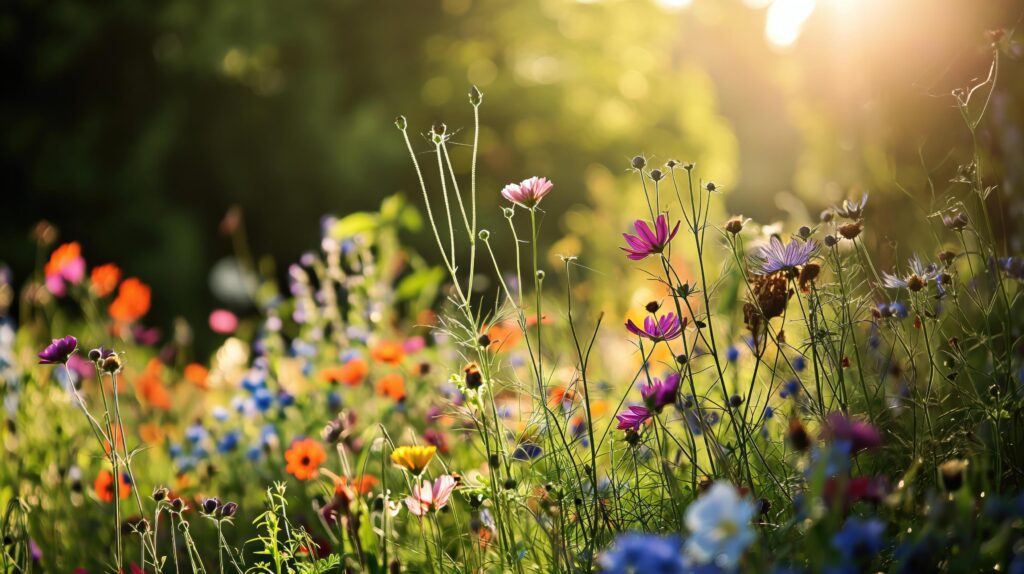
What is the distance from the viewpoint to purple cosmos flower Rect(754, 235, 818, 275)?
145 cm

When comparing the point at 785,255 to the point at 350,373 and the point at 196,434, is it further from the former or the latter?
the point at 196,434

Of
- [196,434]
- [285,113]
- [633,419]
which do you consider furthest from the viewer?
[285,113]

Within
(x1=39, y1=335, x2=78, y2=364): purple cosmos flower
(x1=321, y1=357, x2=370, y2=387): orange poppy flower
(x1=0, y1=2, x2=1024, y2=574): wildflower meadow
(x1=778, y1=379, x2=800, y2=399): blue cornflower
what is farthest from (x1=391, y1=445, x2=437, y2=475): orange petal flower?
(x1=321, y1=357, x2=370, y2=387): orange poppy flower

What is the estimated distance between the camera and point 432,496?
1543 mm

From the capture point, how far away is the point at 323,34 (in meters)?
9.81

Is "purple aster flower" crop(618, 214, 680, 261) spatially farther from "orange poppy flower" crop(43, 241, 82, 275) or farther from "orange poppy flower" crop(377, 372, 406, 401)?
"orange poppy flower" crop(43, 241, 82, 275)

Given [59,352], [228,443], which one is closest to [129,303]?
[228,443]

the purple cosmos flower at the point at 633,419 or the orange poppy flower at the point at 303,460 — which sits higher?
the purple cosmos flower at the point at 633,419

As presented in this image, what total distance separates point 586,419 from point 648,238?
1.25 feet

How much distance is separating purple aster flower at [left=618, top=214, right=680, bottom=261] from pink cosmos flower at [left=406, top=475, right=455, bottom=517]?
49cm

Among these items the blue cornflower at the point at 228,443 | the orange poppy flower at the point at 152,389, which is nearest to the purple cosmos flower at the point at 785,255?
the blue cornflower at the point at 228,443

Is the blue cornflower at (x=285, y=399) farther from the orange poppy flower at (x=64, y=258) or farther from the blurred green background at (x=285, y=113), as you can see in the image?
the blurred green background at (x=285, y=113)

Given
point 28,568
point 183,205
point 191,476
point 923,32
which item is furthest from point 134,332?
point 183,205

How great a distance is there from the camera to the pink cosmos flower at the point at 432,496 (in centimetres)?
147
